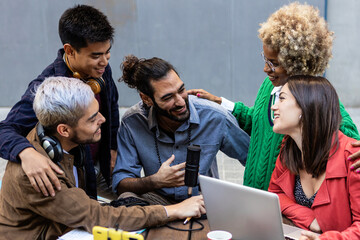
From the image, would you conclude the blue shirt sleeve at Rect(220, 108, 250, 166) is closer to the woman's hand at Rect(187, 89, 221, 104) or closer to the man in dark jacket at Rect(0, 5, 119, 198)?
the woman's hand at Rect(187, 89, 221, 104)

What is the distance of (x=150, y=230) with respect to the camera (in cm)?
228

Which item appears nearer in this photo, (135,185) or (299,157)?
(299,157)

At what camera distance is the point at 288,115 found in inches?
91.0

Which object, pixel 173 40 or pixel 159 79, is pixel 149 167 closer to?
pixel 159 79

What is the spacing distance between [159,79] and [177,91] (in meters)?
0.15

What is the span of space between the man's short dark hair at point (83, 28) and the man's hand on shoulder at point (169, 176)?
96 centimetres

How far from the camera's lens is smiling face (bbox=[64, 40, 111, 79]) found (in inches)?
114

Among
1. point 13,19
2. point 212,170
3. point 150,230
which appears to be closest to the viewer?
point 150,230

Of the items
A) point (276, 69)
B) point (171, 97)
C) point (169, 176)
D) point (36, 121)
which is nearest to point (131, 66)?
point (171, 97)

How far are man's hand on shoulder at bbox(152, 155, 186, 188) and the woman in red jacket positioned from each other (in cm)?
62

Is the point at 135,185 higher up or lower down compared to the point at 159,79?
lower down

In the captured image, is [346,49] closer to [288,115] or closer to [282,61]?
[282,61]

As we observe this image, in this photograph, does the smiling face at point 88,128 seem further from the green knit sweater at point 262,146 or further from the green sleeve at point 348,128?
the green sleeve at point 348,128

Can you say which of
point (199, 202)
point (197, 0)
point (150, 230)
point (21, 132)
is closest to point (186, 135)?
point (199, 202)
